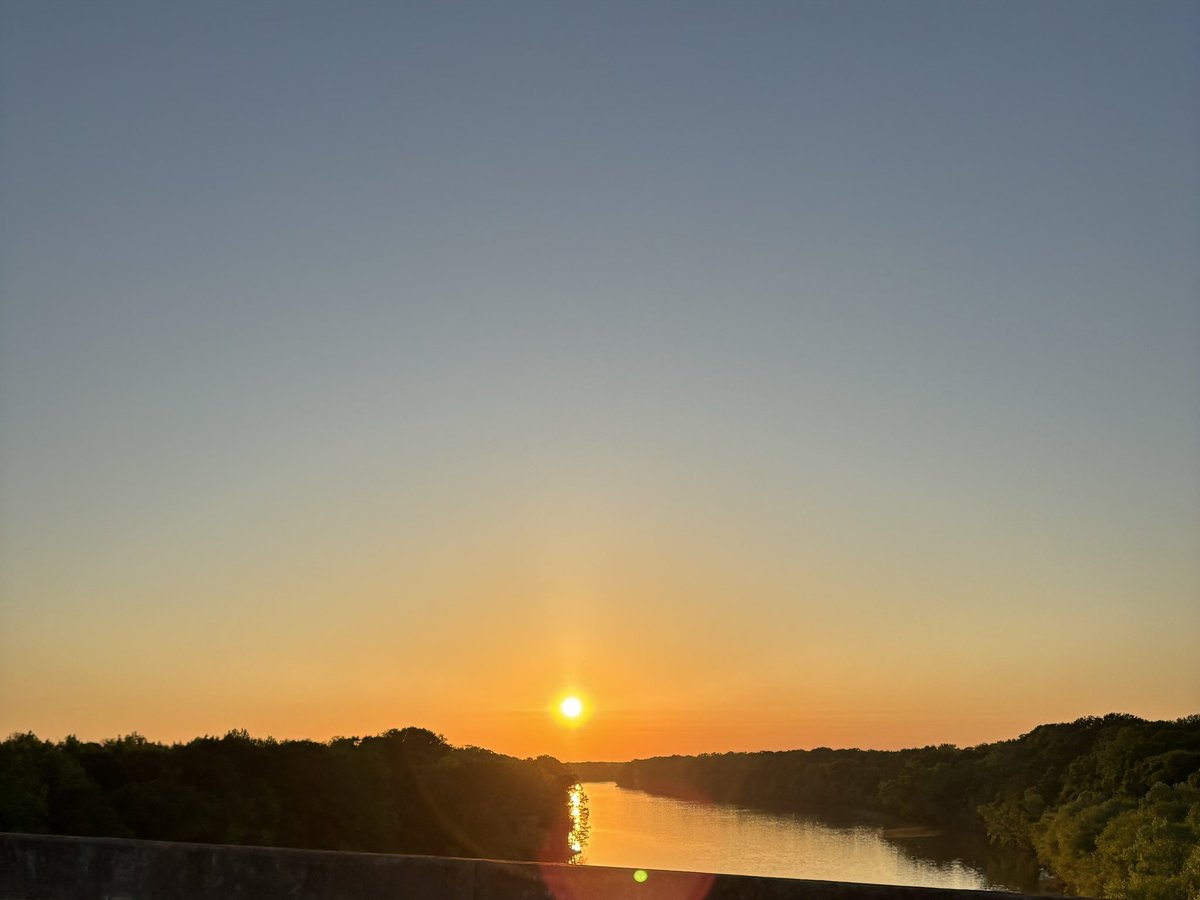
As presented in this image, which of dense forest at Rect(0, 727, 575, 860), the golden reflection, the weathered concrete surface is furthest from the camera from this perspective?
the golden reflection

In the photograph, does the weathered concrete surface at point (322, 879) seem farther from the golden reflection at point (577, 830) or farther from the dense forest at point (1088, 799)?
the golden reflection at point (577, 830)

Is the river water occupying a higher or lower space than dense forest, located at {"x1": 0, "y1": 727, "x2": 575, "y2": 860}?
lower

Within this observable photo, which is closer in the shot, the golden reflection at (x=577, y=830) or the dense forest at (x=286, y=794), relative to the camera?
the dense forest at (x=286, y=794)

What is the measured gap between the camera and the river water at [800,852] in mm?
112938

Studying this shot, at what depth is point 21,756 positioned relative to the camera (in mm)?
63531

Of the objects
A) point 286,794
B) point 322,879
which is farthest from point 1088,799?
point 322,879

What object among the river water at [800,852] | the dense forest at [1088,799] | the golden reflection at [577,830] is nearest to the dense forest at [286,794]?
the golden reflection at [577,830]

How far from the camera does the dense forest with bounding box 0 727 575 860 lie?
64688 millimetres

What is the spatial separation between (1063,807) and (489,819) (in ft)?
182

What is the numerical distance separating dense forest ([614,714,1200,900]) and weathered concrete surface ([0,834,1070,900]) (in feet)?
240

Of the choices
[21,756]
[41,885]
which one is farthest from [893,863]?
[41,885]

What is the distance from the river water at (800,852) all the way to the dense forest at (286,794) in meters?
11.8

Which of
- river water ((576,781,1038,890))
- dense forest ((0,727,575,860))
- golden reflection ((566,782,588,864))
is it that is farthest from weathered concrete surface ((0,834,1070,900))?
golden reflection ((566,782,588,864))

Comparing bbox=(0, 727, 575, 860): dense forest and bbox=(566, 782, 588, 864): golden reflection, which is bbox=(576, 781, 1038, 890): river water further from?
bbox=(0, 727, 575, 860): dense forest
